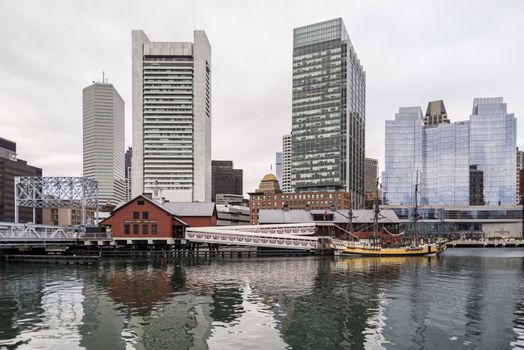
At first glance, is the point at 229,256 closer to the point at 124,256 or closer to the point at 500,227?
the point at 124,256

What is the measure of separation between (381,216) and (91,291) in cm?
8468

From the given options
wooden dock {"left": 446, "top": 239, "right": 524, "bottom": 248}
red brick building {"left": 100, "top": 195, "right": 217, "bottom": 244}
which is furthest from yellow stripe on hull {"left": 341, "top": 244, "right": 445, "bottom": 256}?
wooden dock {"left": 446, "top": 239, "right": 524, "bottom": 248}

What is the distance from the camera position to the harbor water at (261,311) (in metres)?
23.8

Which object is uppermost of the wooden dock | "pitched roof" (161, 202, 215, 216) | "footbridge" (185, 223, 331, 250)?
"pitched roof" (161, 202, 215, 216)

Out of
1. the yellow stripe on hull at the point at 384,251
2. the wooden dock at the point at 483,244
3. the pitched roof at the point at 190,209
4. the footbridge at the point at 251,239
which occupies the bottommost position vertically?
the wooden dock at the point at 483,244

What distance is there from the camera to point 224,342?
76.6ft

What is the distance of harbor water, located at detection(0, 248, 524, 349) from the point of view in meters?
23.8

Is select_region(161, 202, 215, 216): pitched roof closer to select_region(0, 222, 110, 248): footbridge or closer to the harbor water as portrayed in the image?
select_region(0, 222, 110, 248): footbridge

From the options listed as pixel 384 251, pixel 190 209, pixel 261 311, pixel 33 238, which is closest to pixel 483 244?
pixel 384 251

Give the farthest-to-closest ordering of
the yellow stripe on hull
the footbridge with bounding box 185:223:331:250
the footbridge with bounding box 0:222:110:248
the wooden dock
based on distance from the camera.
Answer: the wooden dock
the yellow stripe on hull
the footbridge with bounding box 185:223:331:250
the footbridge with bounding box 0:222:110:248

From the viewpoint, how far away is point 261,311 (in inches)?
1214

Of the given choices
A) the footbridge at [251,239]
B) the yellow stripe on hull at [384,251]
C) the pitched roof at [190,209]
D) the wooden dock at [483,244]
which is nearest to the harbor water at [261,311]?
the footbridge at [251,239]

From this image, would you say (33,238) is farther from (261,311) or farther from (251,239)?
(261,311)

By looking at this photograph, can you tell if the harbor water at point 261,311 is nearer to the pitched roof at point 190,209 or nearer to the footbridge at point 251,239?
the footbridge at point 251,239
